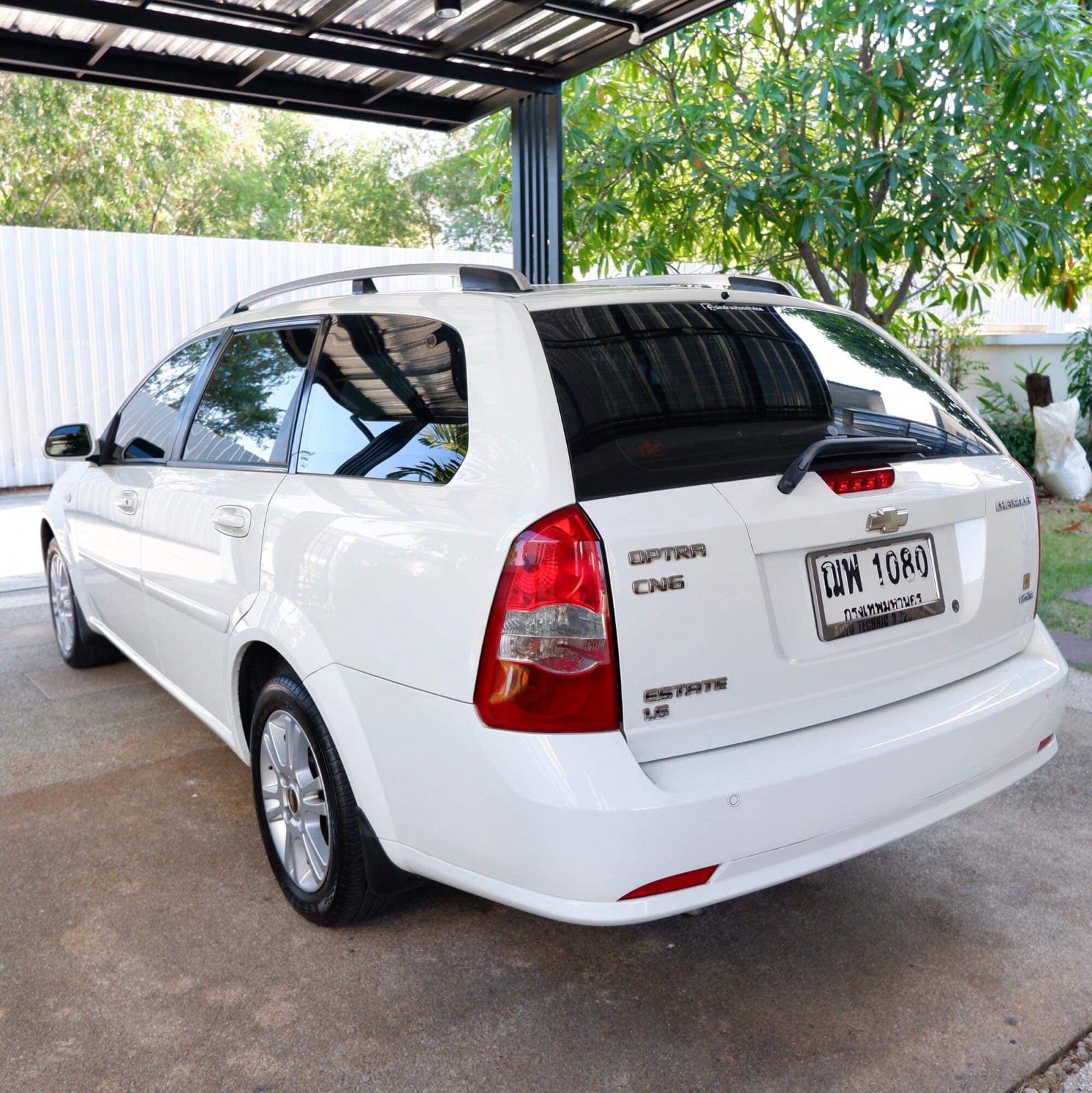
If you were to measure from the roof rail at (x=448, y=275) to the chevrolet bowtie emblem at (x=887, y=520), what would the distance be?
0.99 m

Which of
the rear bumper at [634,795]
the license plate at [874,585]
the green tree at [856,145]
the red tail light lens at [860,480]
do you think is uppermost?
the green tree at [856,145]

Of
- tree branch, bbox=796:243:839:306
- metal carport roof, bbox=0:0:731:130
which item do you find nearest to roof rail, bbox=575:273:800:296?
metal carport roof, bbox=0:0:731:130

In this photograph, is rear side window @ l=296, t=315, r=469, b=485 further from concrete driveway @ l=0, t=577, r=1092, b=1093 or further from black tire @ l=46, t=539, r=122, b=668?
black tire @ l=46, t=539, r=122, b=668

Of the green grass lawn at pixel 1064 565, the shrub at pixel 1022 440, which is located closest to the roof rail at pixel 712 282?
the green grass lawn at pixel 1064 565

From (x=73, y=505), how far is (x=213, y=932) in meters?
2.50

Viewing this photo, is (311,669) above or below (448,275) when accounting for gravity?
below

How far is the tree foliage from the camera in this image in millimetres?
23500

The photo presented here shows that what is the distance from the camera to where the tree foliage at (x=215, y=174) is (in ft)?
77.1

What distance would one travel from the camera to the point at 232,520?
3.10 metres

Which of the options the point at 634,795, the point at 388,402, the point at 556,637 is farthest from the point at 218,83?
the point at 634,795

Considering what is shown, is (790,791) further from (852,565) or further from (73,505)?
Result: (73,505)

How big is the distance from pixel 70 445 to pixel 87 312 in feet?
26.8

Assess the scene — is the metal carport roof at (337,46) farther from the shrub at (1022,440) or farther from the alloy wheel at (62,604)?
the shrub at (1022,440)

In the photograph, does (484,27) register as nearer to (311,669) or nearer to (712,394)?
(712,394)
